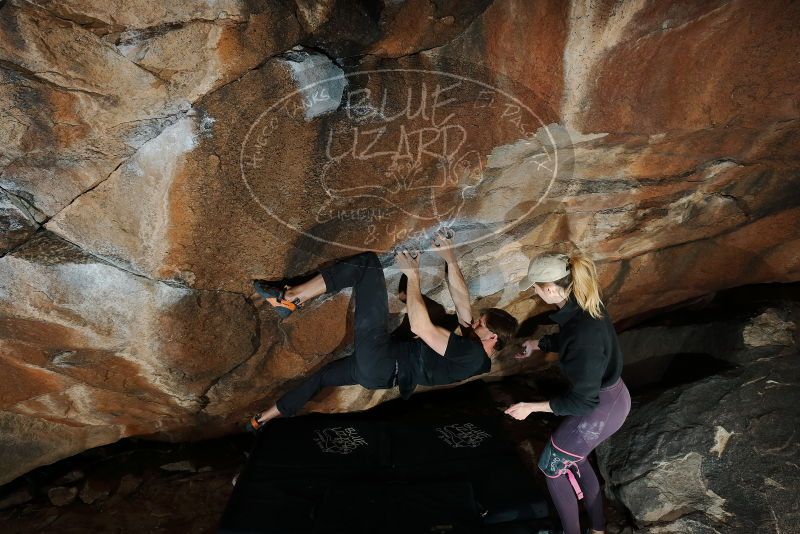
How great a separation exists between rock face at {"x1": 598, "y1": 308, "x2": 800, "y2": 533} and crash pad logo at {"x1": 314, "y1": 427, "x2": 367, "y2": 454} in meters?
1.79

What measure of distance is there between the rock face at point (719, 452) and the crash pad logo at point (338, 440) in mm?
1790

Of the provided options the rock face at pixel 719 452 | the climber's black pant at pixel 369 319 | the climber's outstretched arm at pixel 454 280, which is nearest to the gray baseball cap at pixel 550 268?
the climber's outstretched arm at pixel 454 280

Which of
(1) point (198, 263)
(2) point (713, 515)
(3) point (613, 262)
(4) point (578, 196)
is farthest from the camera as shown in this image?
(3) point (613, 262)

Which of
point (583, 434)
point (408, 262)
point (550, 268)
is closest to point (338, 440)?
point (408, 262)

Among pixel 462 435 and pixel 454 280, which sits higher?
pixel 454 280

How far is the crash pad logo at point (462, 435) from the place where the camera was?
350cm

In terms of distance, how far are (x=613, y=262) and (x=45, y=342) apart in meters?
3.86

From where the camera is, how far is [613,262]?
3850mm

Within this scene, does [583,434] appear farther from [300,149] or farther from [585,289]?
[300,149]

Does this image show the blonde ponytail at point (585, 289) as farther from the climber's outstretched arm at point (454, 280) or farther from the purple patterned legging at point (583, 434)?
the climber's outstretched arm at point (454, 280)

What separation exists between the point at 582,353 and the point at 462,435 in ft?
4.61

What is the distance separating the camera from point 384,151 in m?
2.52

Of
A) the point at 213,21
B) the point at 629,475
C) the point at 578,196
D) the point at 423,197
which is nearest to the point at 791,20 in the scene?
the point at 578,196

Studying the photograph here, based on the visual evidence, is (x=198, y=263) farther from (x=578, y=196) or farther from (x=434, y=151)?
(x=578, y=196)
